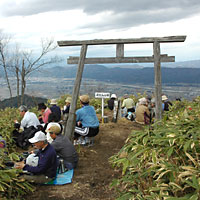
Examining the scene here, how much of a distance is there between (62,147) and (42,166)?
795 mm

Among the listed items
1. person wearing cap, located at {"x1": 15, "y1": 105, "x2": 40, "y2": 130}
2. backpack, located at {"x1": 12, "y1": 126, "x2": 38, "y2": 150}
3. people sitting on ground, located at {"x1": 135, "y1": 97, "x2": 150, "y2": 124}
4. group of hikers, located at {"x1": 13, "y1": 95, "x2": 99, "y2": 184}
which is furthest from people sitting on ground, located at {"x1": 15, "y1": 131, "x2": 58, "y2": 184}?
people sitting on ground, located at {"x1": 135, "y1": 97, "x2": 150, "y2": 124}

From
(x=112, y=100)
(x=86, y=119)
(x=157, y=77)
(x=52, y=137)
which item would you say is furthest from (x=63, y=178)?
(x=112, y=100)

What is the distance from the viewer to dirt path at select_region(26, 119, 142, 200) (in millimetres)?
4215

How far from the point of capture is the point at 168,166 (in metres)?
3.15

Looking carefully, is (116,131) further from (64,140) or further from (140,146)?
(140,146)

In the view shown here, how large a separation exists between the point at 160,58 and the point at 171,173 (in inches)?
151

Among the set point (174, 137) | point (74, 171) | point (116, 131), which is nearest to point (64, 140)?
point (74, 171)

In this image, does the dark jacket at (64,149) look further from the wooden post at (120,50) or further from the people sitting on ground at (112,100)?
the people sitting on ground at (112,100)

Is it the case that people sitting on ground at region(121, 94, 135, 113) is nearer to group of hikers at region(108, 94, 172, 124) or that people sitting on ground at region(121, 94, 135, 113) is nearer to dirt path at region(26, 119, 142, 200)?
group of hikers at region(108, 94, 172, 124)

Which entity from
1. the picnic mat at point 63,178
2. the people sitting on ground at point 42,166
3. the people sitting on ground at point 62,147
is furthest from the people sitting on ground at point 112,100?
the people sitting on ground at point 42,166

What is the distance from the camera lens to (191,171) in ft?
9.42

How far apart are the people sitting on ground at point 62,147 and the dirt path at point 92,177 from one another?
0.24 meters

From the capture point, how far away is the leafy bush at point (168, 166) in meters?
2.86

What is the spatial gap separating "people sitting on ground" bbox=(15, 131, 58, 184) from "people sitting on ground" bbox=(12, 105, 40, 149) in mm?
2389
